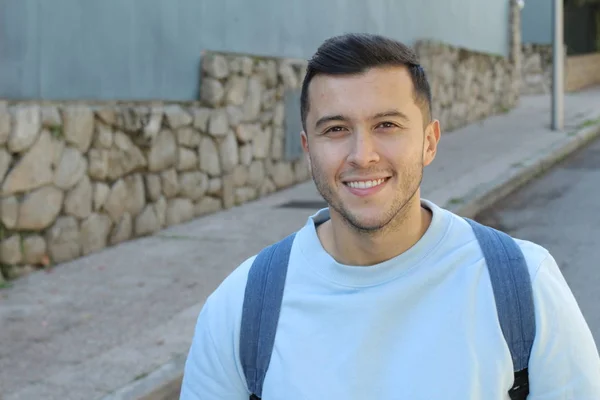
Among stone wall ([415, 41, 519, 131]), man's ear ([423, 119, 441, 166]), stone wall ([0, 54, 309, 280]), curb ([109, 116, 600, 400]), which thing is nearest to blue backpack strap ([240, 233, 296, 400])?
man's ear ([423, 119, 441, 166])

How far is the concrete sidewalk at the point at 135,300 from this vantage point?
4.43 metres

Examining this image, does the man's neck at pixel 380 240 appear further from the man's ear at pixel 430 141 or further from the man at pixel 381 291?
the man's ear at pixel 430 141

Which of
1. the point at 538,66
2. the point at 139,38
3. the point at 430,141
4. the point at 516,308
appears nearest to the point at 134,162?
the point at 139,38

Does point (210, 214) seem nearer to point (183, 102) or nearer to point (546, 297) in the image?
point (183, 102)

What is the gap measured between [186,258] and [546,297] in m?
5.67

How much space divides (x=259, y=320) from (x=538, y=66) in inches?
970

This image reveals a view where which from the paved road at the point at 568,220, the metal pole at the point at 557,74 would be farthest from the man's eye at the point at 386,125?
the metal pole at the point at 557,74

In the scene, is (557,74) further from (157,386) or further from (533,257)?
(533,257)

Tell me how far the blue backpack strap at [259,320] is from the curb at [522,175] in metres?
7.03

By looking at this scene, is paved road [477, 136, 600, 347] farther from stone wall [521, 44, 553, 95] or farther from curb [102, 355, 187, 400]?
stone wall [521, 44, 553, 95]

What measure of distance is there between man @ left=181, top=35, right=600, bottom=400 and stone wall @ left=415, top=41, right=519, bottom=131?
43.4ft

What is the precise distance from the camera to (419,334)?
5.37 ft

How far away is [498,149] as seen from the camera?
13961 millimetres

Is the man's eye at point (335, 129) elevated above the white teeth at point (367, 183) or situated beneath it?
elevated above
